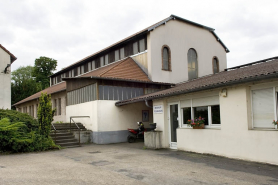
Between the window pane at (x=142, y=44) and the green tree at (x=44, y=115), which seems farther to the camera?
the window pane at (x=142, y=44)

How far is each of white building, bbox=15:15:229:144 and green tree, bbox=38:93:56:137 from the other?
314cm

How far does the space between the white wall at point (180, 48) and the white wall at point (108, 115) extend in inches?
123

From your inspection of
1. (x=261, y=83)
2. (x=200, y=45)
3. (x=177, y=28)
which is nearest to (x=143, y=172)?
(x=261, y=83)

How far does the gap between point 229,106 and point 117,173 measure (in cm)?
484

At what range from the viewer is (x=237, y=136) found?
30.8ft

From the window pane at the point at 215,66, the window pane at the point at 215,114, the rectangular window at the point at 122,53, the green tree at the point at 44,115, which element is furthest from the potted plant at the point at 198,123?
the window pane at the point at 215,66

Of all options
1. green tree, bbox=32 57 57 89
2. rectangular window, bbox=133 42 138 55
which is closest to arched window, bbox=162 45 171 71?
rectangular window, bbox=133 42 138 55

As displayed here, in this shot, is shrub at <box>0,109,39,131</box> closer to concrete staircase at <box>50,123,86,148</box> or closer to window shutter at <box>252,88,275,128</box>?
concrete staircase at <box>50,123,86,148</box>

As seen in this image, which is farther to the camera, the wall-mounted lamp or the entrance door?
the entrance door

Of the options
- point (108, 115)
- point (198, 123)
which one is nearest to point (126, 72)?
point (108, 115)

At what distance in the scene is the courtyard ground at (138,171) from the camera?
6.54 metres

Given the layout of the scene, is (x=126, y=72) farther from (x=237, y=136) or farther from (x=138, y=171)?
(x=138, y=171)

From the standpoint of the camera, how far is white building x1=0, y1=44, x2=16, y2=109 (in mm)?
21422

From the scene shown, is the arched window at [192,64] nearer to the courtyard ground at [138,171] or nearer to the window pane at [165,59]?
the window pane at [165,59]
